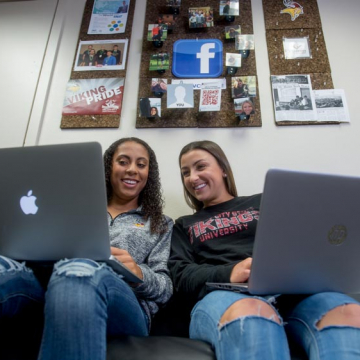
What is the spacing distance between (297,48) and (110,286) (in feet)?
4.94

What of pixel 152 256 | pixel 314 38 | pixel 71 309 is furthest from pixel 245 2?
pixel 71 309

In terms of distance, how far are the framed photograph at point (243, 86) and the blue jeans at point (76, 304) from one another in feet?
3.54

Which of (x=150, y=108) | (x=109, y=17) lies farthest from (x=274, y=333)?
(x=109, y=17)

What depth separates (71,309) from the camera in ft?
1.67

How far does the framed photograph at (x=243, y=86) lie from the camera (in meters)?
1.43

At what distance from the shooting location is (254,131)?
4.59 feet

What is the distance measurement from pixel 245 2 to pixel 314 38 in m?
0.44

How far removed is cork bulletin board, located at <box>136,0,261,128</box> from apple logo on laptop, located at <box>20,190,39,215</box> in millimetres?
896

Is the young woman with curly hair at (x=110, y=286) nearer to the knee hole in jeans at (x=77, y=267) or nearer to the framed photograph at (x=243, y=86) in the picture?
the knee hole in jeans at (x=77, y=267)

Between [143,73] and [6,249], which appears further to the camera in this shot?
[143,73]

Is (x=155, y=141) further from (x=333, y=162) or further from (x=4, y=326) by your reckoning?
(x=4, y=326)

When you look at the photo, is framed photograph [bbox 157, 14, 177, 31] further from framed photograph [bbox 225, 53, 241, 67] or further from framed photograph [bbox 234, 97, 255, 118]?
framed photograph [bbox 234, 97, 255, 118]

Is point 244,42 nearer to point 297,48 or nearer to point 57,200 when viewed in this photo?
point 297,48

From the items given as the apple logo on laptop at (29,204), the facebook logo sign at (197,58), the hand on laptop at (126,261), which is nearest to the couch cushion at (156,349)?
the hand on laptop at (126,261)
